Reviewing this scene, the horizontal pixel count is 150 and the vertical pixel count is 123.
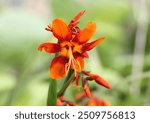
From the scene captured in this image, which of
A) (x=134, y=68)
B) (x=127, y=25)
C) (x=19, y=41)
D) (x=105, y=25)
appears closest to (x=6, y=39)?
(x=19, y=41)

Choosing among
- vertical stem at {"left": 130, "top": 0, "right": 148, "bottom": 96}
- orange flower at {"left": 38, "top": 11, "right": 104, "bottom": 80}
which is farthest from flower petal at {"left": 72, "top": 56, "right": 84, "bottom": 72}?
vertical stem at {"left": 130, "top": 0, "right": 148, "bottom": 96}

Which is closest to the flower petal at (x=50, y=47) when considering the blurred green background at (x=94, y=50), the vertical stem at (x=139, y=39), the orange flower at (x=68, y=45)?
the orange flower at (x=68, y=45)

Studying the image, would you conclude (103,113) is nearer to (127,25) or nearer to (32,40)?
(32,40)

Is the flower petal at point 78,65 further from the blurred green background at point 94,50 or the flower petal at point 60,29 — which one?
the blurred green background at point 94,50

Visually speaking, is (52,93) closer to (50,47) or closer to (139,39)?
(50,47)

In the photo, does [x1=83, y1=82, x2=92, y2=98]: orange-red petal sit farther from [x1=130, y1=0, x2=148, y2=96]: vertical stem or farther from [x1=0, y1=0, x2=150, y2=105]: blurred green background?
[x1=130, y1=0, x2=148, y2=96]: vertical stem

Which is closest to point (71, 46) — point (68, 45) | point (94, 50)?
point (68, 45)
